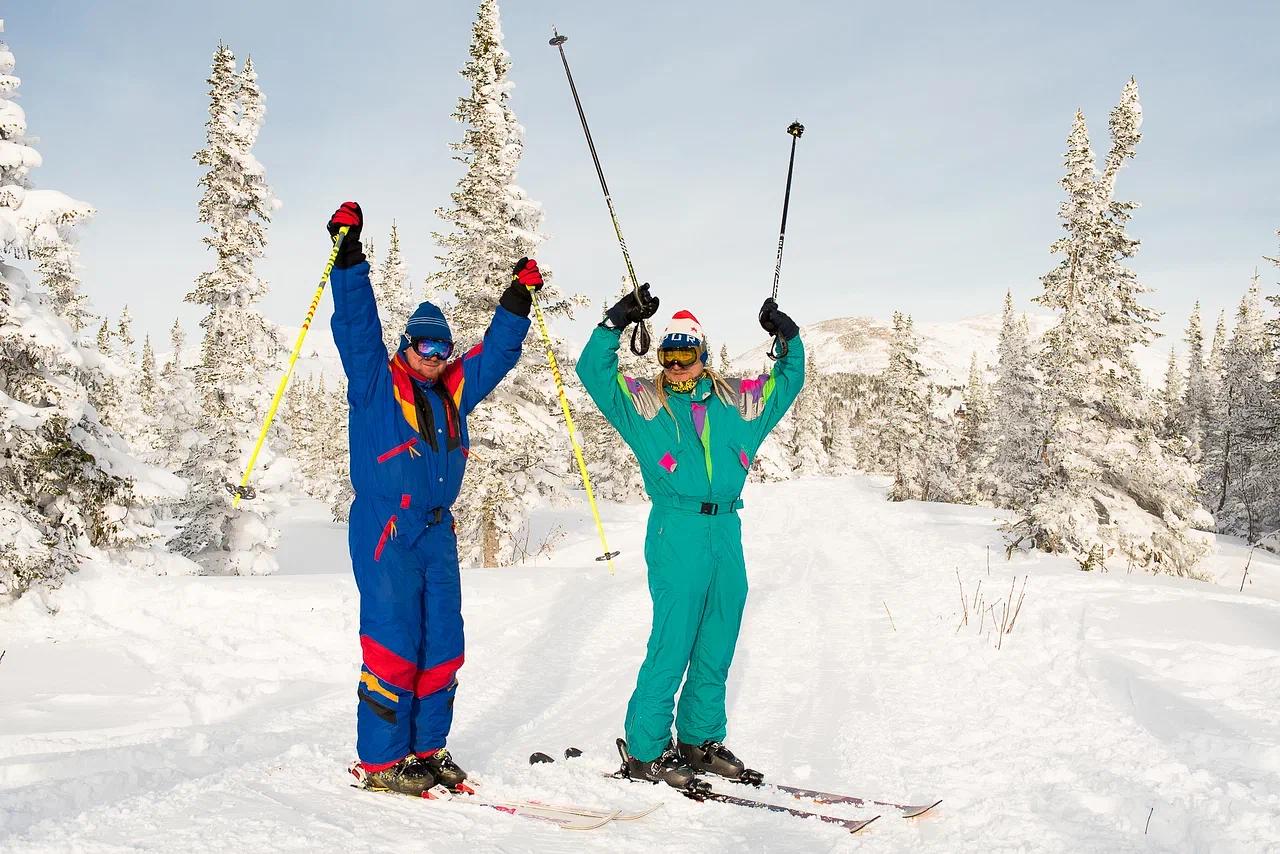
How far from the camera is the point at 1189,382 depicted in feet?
221

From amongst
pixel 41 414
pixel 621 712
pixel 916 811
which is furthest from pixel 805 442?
pixel 916 811

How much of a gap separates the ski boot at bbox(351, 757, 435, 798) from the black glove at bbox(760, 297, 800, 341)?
11.2ft

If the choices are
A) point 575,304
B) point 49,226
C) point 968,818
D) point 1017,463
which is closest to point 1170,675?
point 968,818

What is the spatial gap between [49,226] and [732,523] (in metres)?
10.3

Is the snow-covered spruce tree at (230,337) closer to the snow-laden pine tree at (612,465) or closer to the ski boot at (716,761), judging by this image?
the ski boot at (716,761)

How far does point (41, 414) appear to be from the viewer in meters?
9.69

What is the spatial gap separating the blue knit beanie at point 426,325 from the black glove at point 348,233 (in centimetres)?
45

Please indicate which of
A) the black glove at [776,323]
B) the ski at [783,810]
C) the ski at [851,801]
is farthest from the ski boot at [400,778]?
the black glove at [776,323]

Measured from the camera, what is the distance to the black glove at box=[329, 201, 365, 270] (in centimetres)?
441

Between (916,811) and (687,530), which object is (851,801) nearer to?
(916,811)

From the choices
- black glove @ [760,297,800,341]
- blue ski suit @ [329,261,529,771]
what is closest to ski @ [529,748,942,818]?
blue ski suit @ [329,261,529,771]

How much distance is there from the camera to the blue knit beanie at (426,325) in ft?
15.1

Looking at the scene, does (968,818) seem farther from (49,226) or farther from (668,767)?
(49,226)

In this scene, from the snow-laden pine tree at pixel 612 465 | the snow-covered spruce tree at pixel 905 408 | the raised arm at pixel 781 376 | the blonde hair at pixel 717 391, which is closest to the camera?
the blonde hair at pixel 717 391
